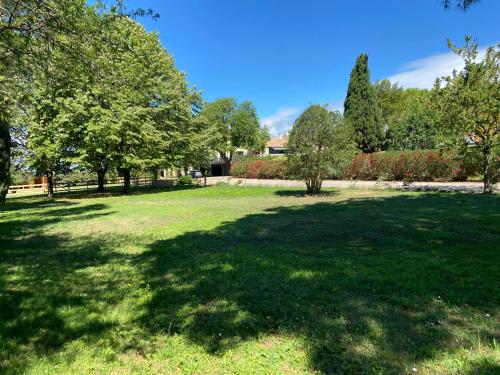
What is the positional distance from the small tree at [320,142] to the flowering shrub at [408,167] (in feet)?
24.6

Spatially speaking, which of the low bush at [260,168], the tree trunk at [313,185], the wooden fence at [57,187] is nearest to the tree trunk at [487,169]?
the tree trunk at [313,185]

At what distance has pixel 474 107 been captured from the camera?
44.4ft

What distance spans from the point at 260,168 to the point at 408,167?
14.5 meters

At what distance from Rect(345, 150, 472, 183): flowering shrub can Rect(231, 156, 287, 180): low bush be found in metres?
7.06

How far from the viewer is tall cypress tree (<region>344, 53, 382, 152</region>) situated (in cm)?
3716

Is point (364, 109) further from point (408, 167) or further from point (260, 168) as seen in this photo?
point (408, 167)

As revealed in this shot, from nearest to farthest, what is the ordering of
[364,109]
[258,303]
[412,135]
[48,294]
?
[258,303] < [48,294] < [412,135] < [364,109]

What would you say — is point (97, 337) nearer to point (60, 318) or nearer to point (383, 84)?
point (60, 318)

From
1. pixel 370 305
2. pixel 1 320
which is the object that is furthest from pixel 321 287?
pixel 1 320

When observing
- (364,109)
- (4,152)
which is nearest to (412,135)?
(364,109)

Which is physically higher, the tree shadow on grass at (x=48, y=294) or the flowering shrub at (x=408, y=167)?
the flowering shrub at (x=408, y=167)

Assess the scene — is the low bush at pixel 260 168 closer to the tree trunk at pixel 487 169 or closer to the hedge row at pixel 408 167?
the hedge row at pixel 408 167

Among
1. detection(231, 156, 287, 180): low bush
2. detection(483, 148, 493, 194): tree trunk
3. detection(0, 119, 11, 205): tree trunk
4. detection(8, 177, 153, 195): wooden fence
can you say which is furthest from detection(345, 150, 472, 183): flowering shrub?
detection(8, 177, 153, 195): wooden fence

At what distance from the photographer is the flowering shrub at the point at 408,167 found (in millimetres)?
21078
